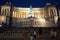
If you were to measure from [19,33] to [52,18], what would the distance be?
18643mm

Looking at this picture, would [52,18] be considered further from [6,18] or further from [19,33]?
[19,33]

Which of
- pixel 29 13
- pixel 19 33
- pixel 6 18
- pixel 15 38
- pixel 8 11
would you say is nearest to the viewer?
pixel 15 38

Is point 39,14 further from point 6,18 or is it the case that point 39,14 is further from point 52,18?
point 6,18

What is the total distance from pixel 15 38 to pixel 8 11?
79.1 feet

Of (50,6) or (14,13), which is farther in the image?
(14,13)

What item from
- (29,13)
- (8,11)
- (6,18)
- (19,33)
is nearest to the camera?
(19,33)

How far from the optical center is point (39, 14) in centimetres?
4925

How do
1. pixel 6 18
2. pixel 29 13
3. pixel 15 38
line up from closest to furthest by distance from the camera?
pixel 15 38
pixel 6 18
pixel 29 13

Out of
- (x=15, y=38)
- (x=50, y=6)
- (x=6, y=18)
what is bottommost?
(x=15, y=38)

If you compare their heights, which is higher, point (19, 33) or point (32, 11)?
point (32, 11)

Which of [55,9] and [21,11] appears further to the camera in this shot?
[21,11]

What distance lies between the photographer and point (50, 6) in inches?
1740

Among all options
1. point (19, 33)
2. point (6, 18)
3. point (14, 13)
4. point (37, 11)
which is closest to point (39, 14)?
point (37, 11)

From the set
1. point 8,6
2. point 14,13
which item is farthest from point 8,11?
point 14,13
